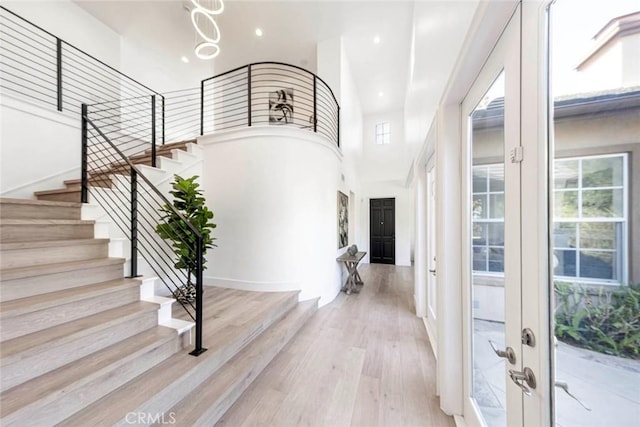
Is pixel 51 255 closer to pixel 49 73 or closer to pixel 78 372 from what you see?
pixel 78 372

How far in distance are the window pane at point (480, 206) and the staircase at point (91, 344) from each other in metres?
2.17

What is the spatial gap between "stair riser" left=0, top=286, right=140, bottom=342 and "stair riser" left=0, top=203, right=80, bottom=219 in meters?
1.18

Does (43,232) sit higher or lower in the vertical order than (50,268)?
higher

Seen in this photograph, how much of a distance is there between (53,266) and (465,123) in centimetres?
326

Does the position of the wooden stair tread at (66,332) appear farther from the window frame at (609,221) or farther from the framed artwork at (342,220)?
the framed artwork at (342,220)

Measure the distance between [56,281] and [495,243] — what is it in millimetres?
3005

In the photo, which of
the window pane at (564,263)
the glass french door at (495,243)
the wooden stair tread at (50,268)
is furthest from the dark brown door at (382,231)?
the window pane at (564,263)

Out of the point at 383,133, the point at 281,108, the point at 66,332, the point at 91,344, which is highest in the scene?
the point at 383,133

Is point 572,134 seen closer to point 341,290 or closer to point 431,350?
point 431,350

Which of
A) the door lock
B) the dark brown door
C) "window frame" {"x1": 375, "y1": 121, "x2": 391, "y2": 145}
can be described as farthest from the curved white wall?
"window frame" {"x1": 375, "y1": 121, "x2": 391, "y2": 145}

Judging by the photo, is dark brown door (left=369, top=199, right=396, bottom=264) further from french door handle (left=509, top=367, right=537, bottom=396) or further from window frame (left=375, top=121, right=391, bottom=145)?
french door handle (left=509, top=367, right=537, bottom=396)

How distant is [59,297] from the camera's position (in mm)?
1622

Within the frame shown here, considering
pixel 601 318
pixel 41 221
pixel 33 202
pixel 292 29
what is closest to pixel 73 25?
pixel 292 29

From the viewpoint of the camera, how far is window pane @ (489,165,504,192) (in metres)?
1.22
